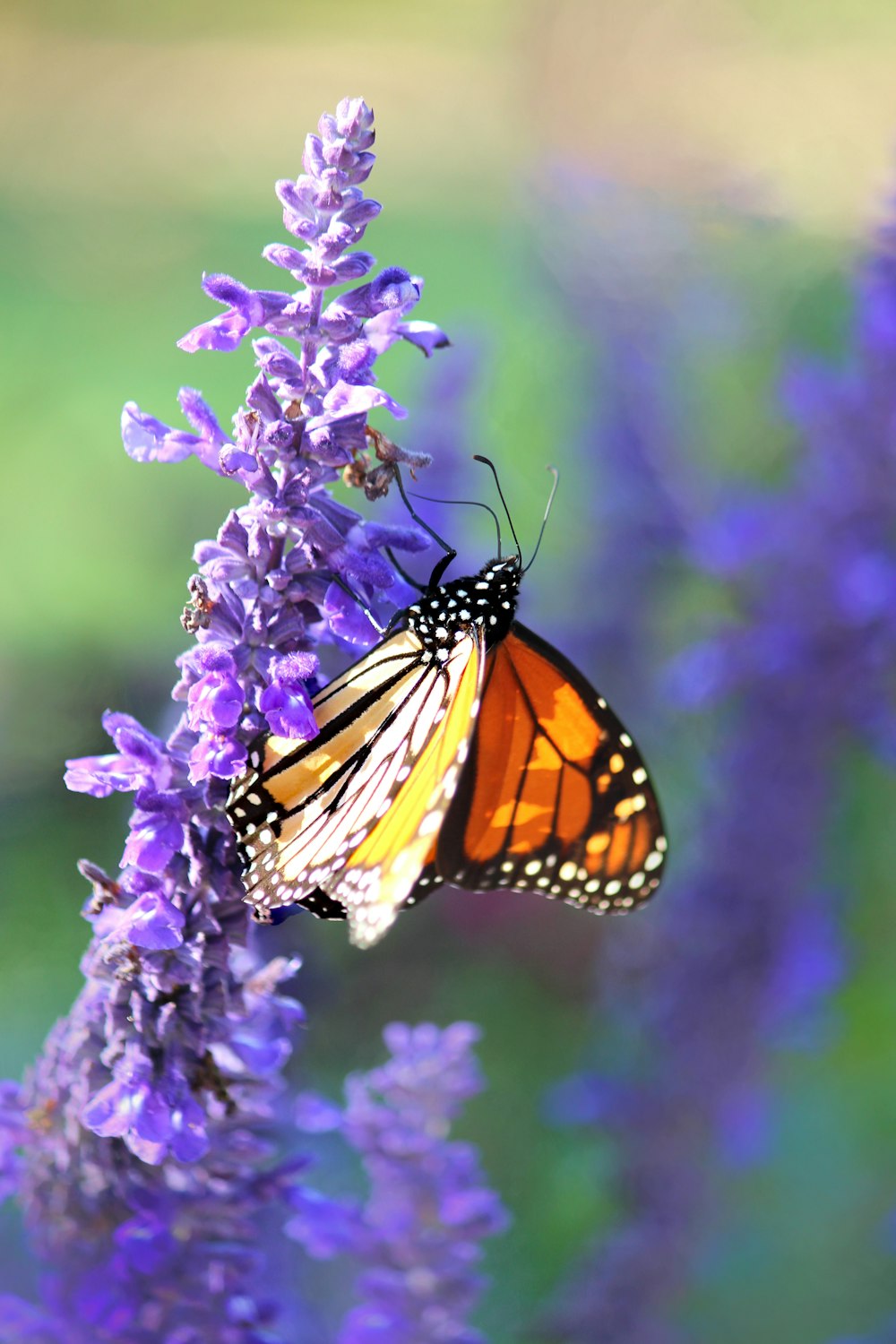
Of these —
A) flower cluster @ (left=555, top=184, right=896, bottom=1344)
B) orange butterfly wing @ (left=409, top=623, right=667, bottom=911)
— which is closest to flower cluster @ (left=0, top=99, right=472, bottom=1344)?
orange butterfly wing @ (left=409, top=623, right=667, bottom=911)

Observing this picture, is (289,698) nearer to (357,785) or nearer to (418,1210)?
(357,785)

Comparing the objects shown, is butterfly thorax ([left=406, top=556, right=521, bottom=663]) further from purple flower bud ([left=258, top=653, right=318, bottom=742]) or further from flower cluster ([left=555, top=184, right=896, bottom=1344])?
flower cluster ([left=555, top=184, right=896, bottom=1344])

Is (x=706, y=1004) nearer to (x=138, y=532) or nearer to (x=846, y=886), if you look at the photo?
(x=846, y=886)

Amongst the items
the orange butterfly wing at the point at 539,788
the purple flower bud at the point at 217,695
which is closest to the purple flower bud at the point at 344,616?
the purple flower bud at the point at 217,695

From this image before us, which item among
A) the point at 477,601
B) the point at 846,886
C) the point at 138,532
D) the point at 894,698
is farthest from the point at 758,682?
the point at 138,532

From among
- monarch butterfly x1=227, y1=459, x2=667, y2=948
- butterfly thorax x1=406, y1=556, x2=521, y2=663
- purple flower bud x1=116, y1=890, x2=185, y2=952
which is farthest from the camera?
butterfly thorax x1=406, y1=556, x2=521, y2=663
